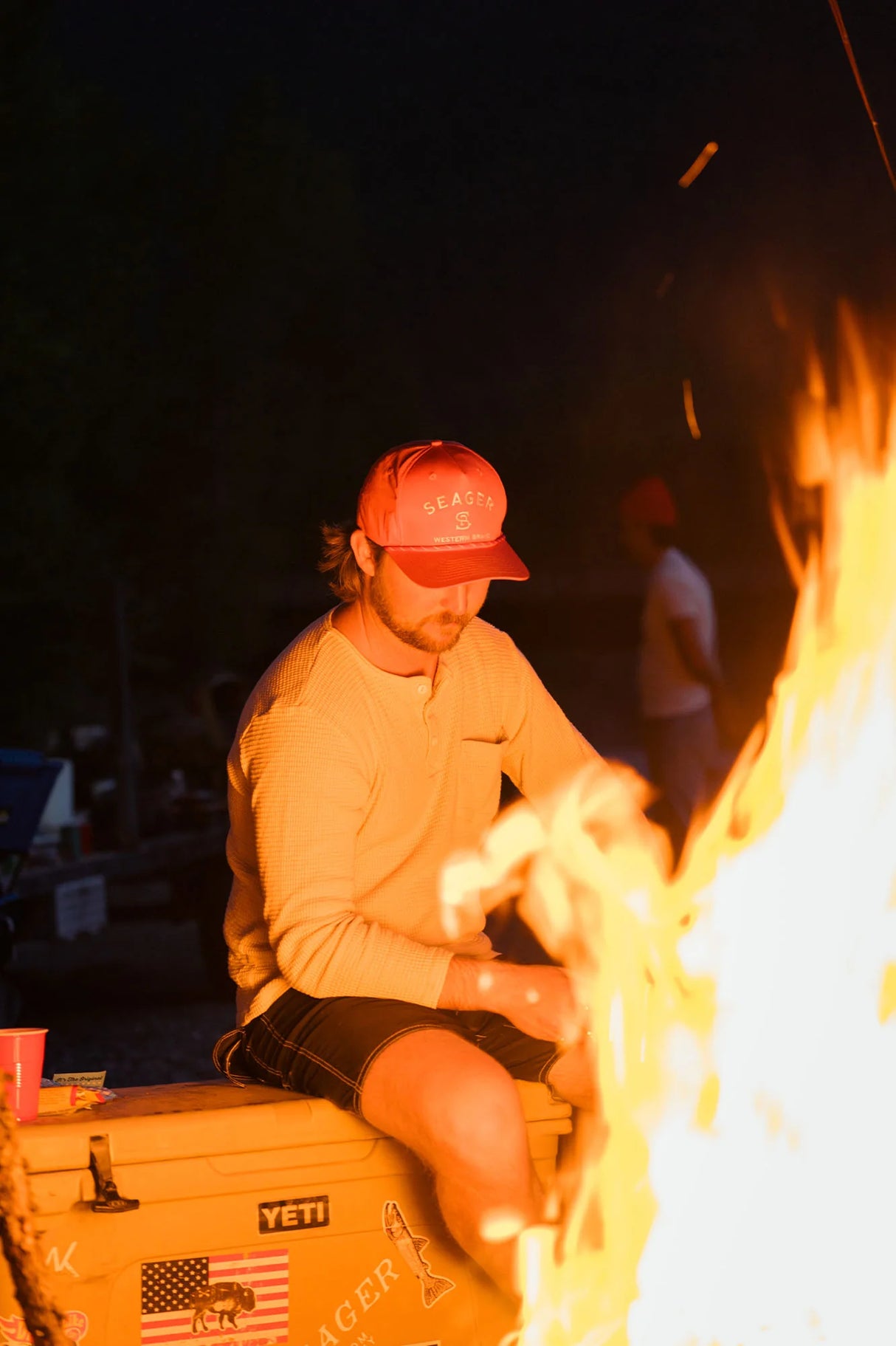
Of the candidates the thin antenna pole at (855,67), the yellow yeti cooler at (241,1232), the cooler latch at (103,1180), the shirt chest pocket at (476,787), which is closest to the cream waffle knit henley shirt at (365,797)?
the shirt chest pocket at (476,787)

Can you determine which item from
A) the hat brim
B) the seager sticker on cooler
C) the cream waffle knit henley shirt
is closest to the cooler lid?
the seager sticker on cooler

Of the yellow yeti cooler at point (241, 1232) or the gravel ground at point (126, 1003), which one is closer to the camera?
the yellow yeti cooler at point (241, 1232)

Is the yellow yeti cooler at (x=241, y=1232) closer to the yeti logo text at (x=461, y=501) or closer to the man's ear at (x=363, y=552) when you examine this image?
the man's ear at (x=363, y=552)

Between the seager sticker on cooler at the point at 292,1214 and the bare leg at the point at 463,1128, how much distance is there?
0.26 meters

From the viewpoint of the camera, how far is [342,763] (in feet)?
10.5

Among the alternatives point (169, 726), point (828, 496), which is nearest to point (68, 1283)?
point (828, 496)

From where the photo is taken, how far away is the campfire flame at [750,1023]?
10.2 feet

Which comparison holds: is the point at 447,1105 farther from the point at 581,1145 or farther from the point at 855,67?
the point at 855,67

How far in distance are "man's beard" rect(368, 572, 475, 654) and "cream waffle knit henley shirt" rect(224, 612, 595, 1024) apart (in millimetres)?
85

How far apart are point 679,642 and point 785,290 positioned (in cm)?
475

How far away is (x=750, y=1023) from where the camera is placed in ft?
11.2

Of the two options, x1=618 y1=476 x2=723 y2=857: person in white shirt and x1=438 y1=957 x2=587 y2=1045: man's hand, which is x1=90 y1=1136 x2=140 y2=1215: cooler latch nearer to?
x1=438 y1=957 x2=587 y2=1045: man's hand

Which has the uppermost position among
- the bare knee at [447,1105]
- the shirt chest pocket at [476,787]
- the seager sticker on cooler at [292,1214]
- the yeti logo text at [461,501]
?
the yeti logo text at [461,501]

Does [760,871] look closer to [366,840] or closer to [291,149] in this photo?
[366,840]
